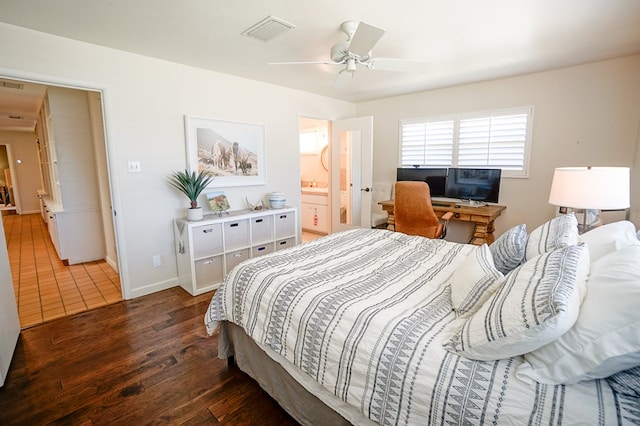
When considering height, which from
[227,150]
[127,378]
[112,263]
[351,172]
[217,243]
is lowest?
[127,378]

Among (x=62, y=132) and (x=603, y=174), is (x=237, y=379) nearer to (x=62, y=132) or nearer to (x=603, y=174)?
(x=603, y=174)

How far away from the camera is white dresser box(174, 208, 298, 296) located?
118 inches

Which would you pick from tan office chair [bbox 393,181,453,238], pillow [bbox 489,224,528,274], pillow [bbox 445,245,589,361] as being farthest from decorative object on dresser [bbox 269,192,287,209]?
pillow [bbox 445,245,589,361]

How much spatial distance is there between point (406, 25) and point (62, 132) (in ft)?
13.3

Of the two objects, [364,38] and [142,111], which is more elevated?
[364,38]

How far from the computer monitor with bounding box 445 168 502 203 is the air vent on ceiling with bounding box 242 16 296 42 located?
9.16ft

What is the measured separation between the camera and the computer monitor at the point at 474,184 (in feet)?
12.1

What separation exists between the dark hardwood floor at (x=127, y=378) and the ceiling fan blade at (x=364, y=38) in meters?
2.23

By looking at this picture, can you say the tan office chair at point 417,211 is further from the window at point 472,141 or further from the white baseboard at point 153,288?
the white baseboard at point 153,288

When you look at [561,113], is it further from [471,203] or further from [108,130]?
[108,130]

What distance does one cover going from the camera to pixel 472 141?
3.94 m

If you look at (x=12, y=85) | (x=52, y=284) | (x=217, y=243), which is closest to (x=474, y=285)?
(x=217, y=243)

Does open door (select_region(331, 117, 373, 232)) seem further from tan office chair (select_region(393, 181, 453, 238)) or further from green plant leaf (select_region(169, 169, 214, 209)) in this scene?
green plant leaf (select_region(169, 169, 214, 209))

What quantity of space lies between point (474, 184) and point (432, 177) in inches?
21.3
